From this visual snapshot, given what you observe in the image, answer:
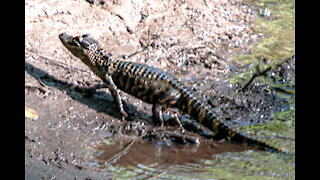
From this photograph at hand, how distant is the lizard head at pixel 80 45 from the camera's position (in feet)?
21.0

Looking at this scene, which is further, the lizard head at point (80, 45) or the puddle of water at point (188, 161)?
the lizard head at point (80, 45)

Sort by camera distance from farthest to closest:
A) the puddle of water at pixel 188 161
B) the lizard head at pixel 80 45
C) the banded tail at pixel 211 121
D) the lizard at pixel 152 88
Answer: the lizard head at pixel 80 45
the lizard at pixel 152 88
the banded tail at pixel 211 121
the puddle of water at pixel 188 161

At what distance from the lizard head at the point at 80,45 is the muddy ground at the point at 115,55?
0.46 m

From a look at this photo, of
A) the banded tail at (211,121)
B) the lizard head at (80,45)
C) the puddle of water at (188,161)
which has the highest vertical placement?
the lizard head at (80,45)

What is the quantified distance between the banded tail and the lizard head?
165 cm

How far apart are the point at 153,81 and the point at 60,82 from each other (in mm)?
1746

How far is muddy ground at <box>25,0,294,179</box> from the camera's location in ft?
16.6

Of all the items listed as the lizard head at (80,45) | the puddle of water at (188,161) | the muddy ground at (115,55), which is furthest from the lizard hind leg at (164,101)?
the lizard head at (80,45)

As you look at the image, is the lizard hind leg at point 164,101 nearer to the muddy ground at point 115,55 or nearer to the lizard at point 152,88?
the lizard at point 152,88

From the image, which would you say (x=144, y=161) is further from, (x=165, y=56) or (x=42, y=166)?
(x=165, y=56)

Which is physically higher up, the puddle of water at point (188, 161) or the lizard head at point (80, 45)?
the lizard head at point (80, 45)

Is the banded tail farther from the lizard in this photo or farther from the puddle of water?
the puddle of water
